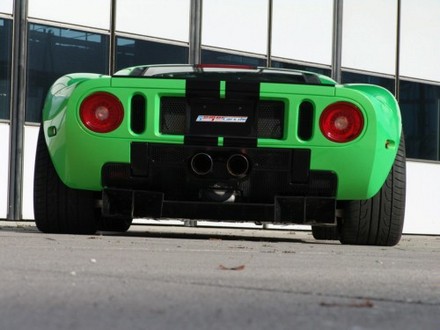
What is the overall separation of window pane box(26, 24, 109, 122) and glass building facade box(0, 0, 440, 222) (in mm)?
12

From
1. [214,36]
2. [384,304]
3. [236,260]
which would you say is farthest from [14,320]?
[214,36]

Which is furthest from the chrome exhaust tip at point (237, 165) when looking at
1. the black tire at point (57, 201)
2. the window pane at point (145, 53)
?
the window pane at point (145, 53)

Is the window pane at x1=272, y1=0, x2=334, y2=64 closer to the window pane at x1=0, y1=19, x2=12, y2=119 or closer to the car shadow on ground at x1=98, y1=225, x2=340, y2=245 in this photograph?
the window pane at x1=0, y1=19, x2=12, y2=119

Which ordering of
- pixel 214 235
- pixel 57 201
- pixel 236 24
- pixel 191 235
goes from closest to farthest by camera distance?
pixel 57 201
pixel 191 235
pixel 214 235
pixel 236 24

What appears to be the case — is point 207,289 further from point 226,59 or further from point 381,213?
point 226,59

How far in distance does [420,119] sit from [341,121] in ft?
35.4

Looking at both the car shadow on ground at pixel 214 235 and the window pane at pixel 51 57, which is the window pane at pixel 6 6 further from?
the car shadow on ground at pixel 214 235

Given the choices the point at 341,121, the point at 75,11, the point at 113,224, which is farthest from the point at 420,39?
the point at 341,121

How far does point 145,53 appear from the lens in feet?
44.9

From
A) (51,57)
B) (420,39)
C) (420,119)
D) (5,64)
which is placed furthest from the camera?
(420,39)

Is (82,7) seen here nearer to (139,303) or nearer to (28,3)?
(28,3)

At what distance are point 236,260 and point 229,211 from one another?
4.06ft

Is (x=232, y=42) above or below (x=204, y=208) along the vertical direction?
above

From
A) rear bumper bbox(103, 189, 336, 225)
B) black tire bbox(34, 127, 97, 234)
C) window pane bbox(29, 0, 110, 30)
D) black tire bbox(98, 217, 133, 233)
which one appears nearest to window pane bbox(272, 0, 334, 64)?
window pane bbox(29, 0, 110, 30)
